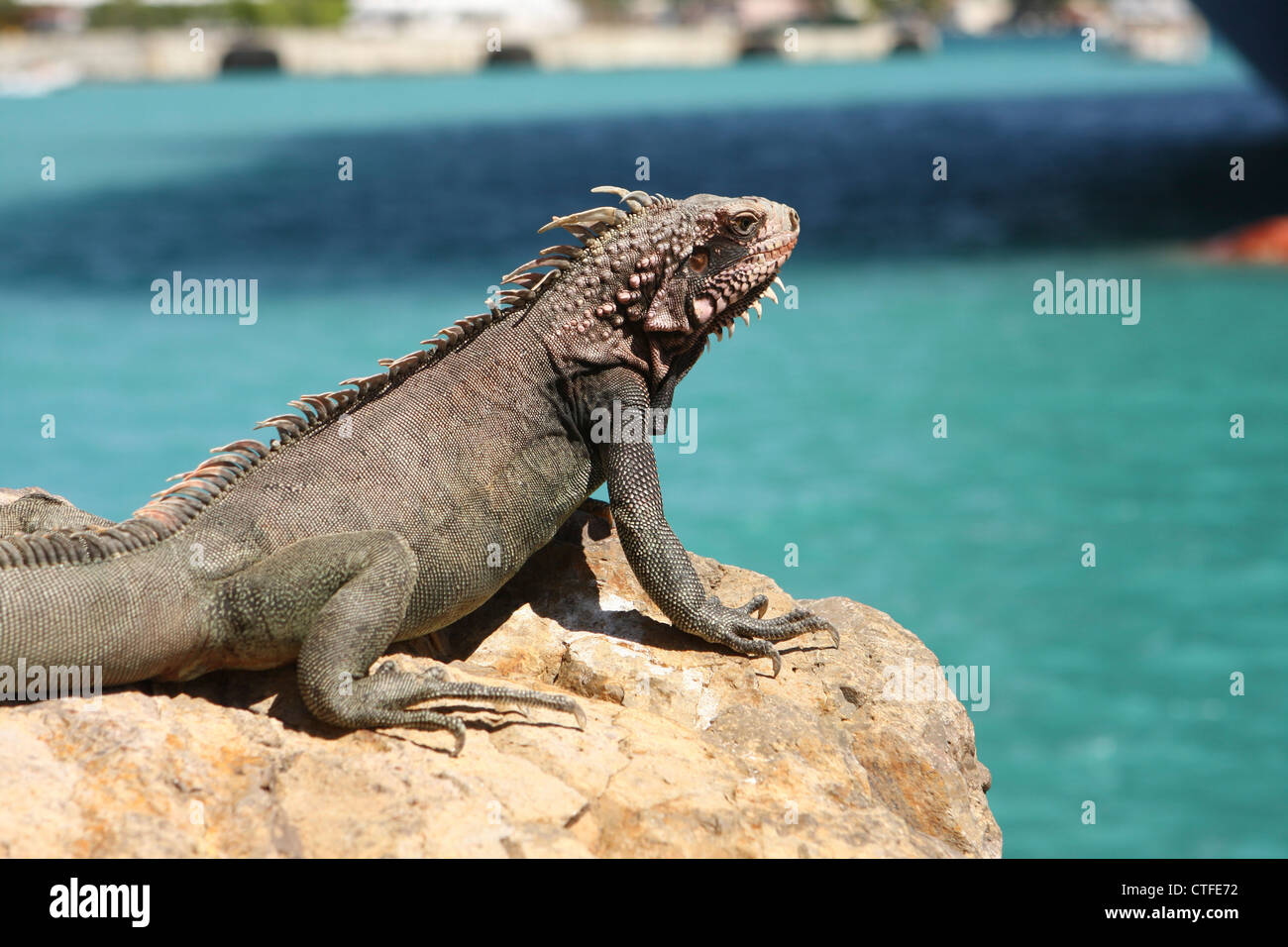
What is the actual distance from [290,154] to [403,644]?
40.9 metres

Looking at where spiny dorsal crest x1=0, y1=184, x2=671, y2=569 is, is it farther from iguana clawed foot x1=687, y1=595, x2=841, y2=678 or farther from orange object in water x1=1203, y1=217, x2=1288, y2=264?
orange object in water x1=1203, y1=217, x2=1288, y2=264

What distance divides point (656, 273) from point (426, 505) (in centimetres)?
149

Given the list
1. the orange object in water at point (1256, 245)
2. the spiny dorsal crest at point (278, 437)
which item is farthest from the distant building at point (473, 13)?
the spiny dorsal crest at point (278, 437)

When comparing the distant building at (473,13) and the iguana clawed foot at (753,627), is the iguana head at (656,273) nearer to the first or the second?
the iguana clawed foot at (753,627)

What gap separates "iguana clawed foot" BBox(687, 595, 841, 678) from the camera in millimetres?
5816

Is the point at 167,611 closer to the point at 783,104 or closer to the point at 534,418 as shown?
the point at 534,418

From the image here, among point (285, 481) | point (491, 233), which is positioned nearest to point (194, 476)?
point (285, 481)

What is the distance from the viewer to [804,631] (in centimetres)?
605

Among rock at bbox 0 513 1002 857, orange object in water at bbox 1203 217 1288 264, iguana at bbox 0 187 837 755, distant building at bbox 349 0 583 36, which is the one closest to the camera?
rock at bbox 0 513 1002 857

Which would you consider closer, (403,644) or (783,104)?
(403,644)

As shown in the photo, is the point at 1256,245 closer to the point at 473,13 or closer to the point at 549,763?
the point at 549,763

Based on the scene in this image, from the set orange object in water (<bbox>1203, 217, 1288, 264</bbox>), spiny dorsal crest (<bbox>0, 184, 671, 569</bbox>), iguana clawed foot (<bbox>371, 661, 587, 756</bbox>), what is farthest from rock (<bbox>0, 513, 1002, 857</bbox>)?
orange object in water (<bbox>1203, 217, 1288, 264</bbox>)

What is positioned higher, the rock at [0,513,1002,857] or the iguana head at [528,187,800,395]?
the iguana head at [528,187,800,395]

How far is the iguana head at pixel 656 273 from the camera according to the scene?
5.89 metres
